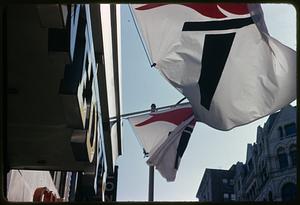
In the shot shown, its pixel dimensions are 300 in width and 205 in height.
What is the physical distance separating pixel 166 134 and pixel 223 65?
4.98 m

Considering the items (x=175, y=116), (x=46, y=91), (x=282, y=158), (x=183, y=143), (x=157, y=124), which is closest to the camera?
(x=46, y=91)

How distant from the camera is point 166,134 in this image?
10.8 m

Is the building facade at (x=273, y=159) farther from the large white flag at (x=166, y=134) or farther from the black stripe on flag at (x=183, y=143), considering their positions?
the black stripe on flag at (x=183, y=143)

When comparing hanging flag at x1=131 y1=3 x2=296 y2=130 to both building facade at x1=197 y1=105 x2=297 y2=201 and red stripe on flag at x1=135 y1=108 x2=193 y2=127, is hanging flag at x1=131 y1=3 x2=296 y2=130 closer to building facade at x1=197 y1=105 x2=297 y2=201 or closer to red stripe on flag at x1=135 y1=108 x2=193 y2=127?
red stripe on flag at x1=135 y1=108 x2=193 y2=127

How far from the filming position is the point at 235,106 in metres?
5.89

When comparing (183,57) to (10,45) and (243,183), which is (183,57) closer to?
(10,45)

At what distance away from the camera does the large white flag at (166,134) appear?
9641mm

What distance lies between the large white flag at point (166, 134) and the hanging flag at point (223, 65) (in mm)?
3584

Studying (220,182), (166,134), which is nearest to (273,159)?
(220,182)

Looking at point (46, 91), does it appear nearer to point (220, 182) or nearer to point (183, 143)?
point (183, 143)

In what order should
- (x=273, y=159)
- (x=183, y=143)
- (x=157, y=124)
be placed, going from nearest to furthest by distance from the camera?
(x=183, y=143), (x=157, y=124), (x=273, y=159)

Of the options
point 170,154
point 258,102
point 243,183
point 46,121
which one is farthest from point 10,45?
point 243,183

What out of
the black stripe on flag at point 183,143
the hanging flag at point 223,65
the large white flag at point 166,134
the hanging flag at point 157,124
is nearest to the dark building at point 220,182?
the hanging flag at point 157,124

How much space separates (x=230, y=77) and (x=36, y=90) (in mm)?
2472
